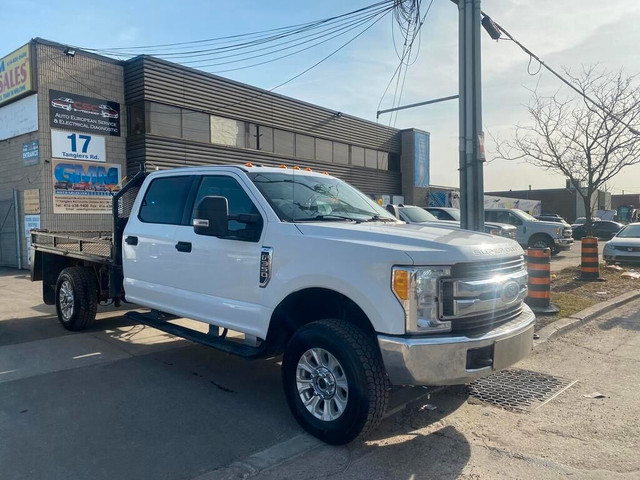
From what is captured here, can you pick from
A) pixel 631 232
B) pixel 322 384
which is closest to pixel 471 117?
pixel 322 384

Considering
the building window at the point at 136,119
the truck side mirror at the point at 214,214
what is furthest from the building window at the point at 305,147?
the truck side mirror at the point at 214,214

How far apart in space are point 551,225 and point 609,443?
54.1ft

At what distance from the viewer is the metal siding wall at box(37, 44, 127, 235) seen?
15.0 m

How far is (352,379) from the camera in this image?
353 cm

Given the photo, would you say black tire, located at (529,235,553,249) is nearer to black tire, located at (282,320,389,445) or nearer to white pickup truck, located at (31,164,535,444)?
white pickup truck, located at (31,164,535,444)

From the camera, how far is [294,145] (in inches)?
904

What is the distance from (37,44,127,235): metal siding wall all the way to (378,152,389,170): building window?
15306 mm

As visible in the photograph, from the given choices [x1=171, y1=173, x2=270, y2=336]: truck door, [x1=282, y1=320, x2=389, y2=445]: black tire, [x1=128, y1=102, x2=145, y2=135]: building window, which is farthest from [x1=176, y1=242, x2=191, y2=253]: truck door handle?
[x1=128, y1=102, x2=145, y2=135]: building window

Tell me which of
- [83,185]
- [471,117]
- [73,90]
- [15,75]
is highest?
[15,75]

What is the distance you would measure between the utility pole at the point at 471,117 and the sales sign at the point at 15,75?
1282 cm

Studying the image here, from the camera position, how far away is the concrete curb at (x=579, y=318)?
687 cm

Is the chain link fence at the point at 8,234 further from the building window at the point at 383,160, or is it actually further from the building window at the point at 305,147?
the building window at the point at 383,160

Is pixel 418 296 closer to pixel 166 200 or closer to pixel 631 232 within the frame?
pixel 166 200

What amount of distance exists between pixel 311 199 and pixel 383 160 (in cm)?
2506
